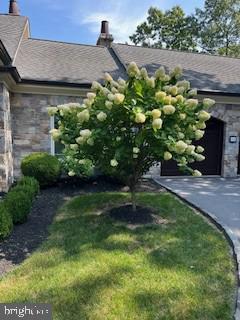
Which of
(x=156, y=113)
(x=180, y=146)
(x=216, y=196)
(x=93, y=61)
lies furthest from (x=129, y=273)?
(x=93, y=61)

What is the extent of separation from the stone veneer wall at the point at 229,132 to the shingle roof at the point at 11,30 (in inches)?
278

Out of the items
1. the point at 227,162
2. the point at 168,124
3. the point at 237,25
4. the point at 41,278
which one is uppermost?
the point at 237,25

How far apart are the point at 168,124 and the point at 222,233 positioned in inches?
83.4

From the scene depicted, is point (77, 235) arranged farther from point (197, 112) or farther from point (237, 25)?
point (237, 25)

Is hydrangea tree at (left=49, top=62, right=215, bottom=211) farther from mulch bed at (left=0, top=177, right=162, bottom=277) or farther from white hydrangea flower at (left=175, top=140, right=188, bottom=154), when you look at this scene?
mulch bed at (left=0, top=177, right=162, bottom=277)

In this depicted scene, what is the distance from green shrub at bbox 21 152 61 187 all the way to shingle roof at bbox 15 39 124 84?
2442mm

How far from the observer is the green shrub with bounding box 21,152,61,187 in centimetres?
791

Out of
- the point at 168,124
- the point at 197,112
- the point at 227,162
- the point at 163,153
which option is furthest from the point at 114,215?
the point at 227,162

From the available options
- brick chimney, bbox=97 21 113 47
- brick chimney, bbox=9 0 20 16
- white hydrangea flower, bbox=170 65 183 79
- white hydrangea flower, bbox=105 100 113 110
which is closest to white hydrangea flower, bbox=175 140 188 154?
white hydrangea flower, bbox=105 100 113 110

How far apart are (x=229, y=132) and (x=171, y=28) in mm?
18908

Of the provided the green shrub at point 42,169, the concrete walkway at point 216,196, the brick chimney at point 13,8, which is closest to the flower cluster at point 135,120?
the concrete walkway at point 216,196

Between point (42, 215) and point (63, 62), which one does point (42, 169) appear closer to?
point (42, 215)

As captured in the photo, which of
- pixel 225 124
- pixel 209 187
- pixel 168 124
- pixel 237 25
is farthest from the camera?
pixel 237 25

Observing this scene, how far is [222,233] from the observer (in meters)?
5.12
